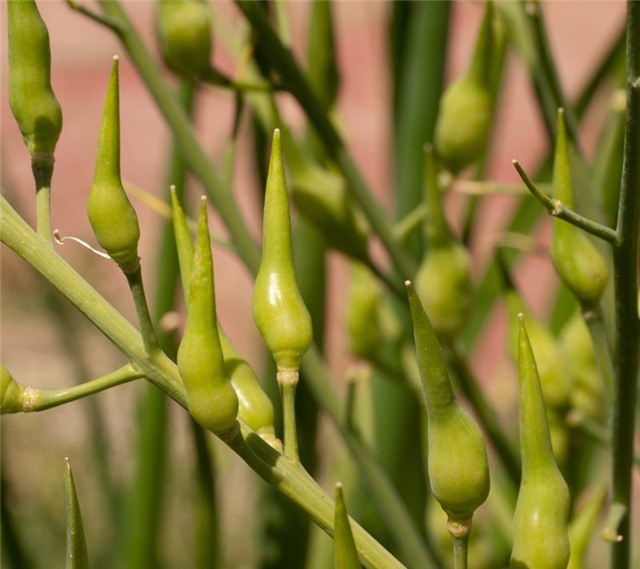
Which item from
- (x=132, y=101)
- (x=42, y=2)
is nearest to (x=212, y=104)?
(x=132, y=101)

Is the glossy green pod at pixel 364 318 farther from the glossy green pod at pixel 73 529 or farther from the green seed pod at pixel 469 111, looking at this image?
the glossy green pod at pixel 73 529

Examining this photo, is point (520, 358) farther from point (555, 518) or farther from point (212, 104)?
point (212, 104)

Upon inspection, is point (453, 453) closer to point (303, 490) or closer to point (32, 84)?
point (303, 490)

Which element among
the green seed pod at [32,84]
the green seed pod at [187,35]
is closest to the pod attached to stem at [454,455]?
the green seed pod at [32,84]

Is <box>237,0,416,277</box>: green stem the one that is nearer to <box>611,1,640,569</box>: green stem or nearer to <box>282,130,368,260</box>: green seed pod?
<box>282,130,368,260</box>: green seed pod

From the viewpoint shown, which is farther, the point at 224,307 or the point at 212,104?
the point at 212,104

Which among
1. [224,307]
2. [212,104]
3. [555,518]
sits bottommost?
[224,307]
